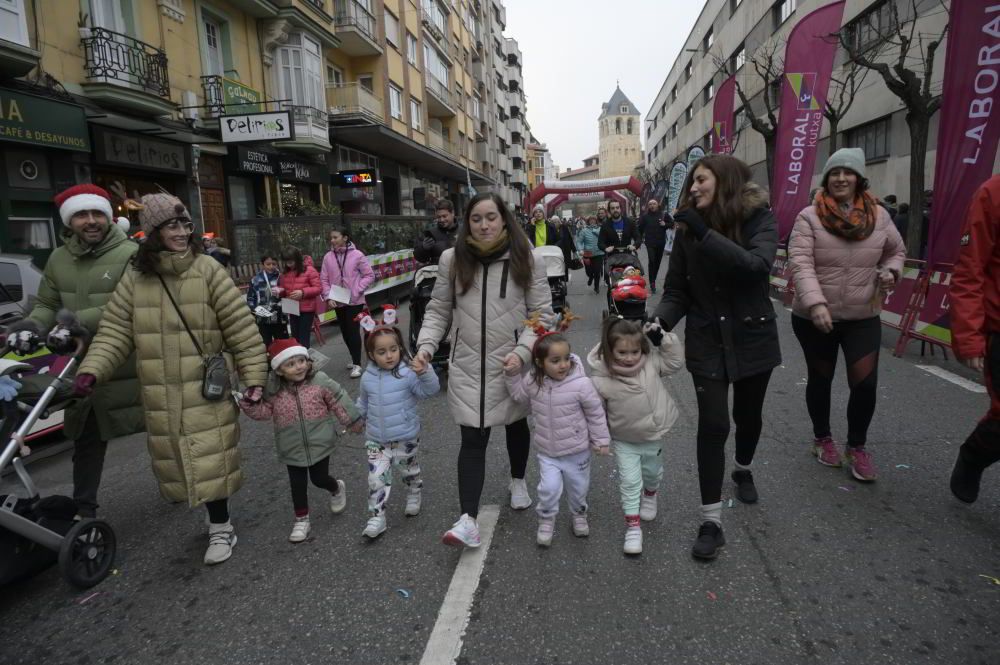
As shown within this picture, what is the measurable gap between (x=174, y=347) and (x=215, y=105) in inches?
607

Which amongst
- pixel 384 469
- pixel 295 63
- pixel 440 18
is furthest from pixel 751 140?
pixel 384 469

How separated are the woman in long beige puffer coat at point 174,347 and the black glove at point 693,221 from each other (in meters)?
2.31

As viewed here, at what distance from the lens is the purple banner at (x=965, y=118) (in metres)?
6.68

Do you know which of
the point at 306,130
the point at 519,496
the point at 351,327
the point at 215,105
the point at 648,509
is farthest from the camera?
the point at 306,130

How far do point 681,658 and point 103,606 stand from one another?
8.54 feet

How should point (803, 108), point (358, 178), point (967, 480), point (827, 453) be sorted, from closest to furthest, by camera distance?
1. point (967, 480)
2. point (827, 453)
3. point (803, 108)
4. point (358, 178)

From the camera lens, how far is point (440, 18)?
1513 inches

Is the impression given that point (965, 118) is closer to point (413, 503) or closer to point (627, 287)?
point (627, 287)

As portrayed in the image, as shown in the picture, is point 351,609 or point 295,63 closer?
point 351,609

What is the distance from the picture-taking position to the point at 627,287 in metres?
7.57

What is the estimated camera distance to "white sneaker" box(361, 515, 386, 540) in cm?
337

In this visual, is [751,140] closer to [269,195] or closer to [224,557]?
[269,195]

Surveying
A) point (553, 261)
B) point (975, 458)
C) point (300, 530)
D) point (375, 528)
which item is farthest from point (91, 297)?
point (553, 261)

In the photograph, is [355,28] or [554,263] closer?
[554,263]
